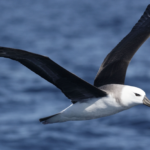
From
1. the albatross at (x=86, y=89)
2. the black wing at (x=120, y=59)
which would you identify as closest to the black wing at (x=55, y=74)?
the albatross at (x=86, y=89)

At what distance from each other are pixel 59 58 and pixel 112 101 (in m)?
13.6

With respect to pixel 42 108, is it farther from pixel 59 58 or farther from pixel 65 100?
pixel 59 58

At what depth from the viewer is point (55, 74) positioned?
33.8ft

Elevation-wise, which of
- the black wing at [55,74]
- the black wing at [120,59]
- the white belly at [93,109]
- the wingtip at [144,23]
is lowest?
the white belly at [93,109]

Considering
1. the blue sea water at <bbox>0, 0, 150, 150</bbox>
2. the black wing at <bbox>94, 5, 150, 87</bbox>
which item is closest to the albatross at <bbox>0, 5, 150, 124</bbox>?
the black wing at <bbox>94, 5, 150, 87</bbox>

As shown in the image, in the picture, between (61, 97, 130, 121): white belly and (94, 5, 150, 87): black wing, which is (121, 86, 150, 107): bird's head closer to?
(61, 97, 130, 121): white belly

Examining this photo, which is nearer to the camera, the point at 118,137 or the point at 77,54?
the point at 118,137

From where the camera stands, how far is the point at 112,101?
35.7ft

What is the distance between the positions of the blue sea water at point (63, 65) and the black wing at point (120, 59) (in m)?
7.84

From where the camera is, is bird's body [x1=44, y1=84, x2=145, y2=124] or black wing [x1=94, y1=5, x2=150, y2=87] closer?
bird's body [x1=44, y1=84, x2=145, y2=124]

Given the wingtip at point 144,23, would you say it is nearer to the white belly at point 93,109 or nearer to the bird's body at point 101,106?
the bird's body at point 101,106

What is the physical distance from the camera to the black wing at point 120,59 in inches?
488

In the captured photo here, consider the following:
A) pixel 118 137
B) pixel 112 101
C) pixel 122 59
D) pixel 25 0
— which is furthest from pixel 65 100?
pixel 25 0

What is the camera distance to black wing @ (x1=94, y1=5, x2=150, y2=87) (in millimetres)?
12391
